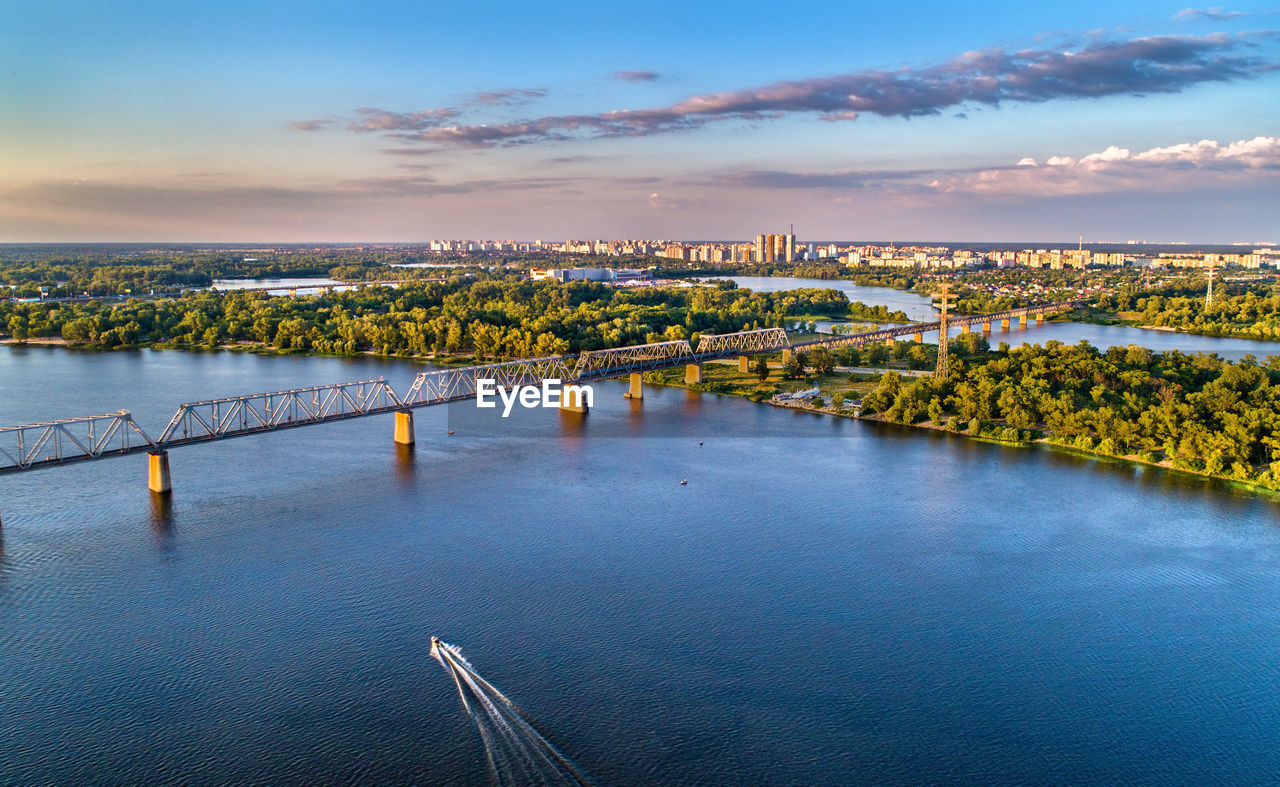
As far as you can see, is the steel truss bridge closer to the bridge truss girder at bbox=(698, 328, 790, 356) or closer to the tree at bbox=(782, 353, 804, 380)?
the bridge truss girder at bbox=(698, 328, 790, 356)

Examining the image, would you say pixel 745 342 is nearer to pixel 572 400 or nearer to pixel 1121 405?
pixel 572 400

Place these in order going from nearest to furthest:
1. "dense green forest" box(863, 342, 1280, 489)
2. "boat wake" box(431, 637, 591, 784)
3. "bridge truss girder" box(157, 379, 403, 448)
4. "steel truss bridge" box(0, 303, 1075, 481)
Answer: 1. "boat wake" box(431, 637, 591, 784)
2. "steel truss bridge" box(0, 303, 1075, 481)
3. "bridge truss girder" box(157, 379, 403, 448)
4. "dense green forest" box(863, 342, 1280, 489)

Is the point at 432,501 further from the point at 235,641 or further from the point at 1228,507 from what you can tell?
the point at 1228,507

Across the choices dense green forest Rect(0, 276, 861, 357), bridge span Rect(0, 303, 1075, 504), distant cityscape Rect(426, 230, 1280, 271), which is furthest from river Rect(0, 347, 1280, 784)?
distant cityscape Rect(426, 230, 1280, 271)

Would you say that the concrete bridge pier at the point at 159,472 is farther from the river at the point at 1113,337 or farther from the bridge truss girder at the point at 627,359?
the river at the point at 1113,337

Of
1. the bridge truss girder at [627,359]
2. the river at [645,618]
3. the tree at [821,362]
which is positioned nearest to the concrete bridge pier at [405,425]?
the river at [645,618]

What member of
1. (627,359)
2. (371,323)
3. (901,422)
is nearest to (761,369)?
(627,359)

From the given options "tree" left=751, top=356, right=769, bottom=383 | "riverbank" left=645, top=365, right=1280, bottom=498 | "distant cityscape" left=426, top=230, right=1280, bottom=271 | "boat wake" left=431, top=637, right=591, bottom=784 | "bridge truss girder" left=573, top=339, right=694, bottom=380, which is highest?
"distant cityscape" left=426, top=230, right=1280, bottom=271

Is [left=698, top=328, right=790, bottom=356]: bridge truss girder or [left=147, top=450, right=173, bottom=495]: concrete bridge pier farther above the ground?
[left=698, top=328, right=790, bottom=356]: bridge truss girder
